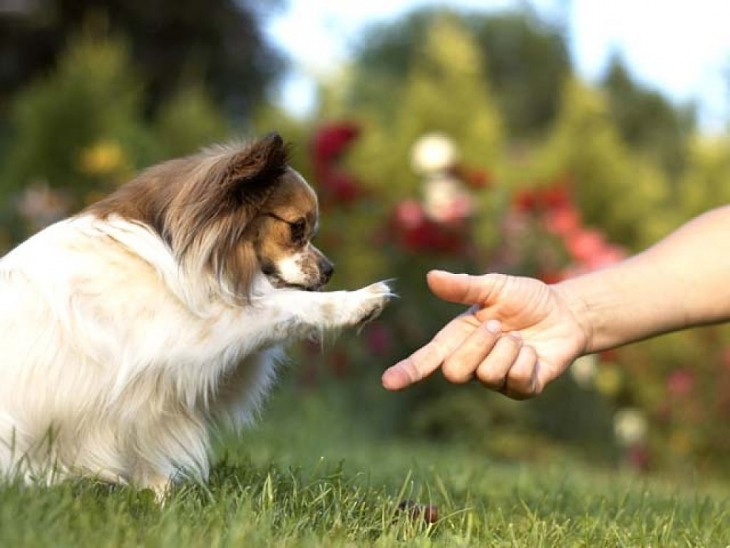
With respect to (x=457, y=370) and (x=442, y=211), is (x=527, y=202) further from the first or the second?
(x=457, y=370)

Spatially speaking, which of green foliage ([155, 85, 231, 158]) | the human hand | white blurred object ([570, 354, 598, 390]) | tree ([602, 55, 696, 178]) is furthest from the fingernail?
tree ([602, 55, 696, 178])

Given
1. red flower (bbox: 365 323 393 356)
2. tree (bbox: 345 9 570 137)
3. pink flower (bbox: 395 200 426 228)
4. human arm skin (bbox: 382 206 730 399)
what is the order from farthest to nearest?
tree (bbox: 345 9 570 137)
pink flower (bbox: 395 200 426 228)
red flower (bbox: 365 323 393 356)
human arm skin (bbox: 382 206 730 399)

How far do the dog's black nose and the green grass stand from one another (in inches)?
26.5

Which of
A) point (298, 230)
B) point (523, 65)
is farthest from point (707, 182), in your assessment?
point (523, 65)

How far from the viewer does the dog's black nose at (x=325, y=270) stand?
160 inches

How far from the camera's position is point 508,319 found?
3.44m

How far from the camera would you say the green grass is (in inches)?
105

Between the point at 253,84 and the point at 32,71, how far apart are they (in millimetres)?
4065

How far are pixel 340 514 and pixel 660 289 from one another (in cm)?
132

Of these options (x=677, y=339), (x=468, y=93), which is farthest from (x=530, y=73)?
(x=677, y=339)

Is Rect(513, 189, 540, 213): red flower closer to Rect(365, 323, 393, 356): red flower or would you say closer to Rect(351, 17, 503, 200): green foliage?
Rect(365, 323, 393, 356): red flower

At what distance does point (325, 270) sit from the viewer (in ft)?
13.4

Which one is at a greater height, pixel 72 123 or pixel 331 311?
pixel 72 123

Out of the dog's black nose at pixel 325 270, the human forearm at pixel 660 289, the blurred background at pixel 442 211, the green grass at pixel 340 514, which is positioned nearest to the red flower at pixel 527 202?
the blurred background at pixel 442 211
